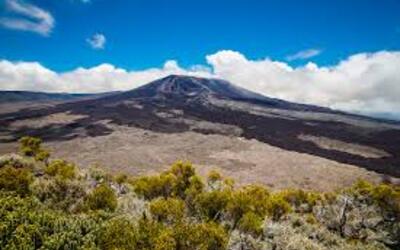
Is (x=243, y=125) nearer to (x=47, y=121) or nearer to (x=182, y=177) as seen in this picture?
(x=47, y=121)

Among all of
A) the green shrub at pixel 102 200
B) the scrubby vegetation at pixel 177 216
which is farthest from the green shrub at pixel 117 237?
the green shrub at pixel 102 200

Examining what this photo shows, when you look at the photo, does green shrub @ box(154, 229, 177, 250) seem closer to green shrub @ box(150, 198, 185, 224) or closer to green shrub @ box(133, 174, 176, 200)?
green shrub @ box(150, 198, 185, 224)

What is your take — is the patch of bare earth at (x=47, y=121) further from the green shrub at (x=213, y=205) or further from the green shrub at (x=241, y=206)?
the green shrub at (x=241, y=206)

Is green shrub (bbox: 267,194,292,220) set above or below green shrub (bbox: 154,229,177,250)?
below

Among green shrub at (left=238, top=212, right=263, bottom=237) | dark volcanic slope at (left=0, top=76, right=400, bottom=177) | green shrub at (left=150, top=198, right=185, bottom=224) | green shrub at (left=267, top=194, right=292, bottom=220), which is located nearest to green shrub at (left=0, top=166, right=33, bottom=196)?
green shrub at (left=150, top=198, right=185, bottom=224)

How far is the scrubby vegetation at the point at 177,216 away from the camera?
626 inches

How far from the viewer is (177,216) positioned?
81.2ft

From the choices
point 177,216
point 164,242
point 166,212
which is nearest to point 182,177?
point 166,212

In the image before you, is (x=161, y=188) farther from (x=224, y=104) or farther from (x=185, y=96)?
(x=185, y=96)

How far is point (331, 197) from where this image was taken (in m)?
39.4

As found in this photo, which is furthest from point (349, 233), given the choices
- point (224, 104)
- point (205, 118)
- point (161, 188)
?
point (224, 104)

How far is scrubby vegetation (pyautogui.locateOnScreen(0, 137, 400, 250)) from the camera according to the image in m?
15.9

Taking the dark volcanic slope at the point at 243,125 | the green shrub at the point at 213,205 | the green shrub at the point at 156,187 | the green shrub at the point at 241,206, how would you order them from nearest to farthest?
the green shrub at the point at 241,206 → the green shrub at the point at 213,205 → the green shrub at the point at 156,187 → the dark volcanic slope at the point at 243,125

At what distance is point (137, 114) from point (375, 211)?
4107 inches
